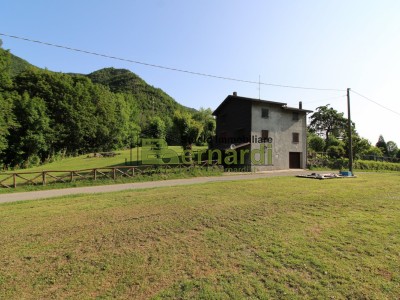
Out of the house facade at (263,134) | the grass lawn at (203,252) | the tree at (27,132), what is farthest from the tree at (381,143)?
the tree at (27,132)

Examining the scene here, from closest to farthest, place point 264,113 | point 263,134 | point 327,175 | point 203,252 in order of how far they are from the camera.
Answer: point 203,252
point 327,175
point 263,134
point 264,113

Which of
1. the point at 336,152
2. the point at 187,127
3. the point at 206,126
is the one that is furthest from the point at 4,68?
the point at 336,152

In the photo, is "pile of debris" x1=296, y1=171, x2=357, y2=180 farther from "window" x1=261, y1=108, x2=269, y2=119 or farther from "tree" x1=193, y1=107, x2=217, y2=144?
"tree" x1=193, y1=107, x2=217, y2=144

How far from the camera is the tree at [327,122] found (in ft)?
193

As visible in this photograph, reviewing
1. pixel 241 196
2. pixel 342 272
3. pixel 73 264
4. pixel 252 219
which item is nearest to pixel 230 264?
pixel 342 272

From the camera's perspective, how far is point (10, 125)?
3038 centimetres

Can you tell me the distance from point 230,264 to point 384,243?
12.4 feet

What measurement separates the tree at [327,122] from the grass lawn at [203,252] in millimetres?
60482

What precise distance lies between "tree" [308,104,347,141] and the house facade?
39.1 metres

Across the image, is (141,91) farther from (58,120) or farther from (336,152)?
(336,152)

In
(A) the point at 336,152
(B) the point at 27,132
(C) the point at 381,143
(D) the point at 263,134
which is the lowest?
(A) the point at 336,152

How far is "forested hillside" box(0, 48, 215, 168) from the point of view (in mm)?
32250

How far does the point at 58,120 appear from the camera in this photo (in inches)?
1575

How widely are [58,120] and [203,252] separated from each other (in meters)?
45.1
